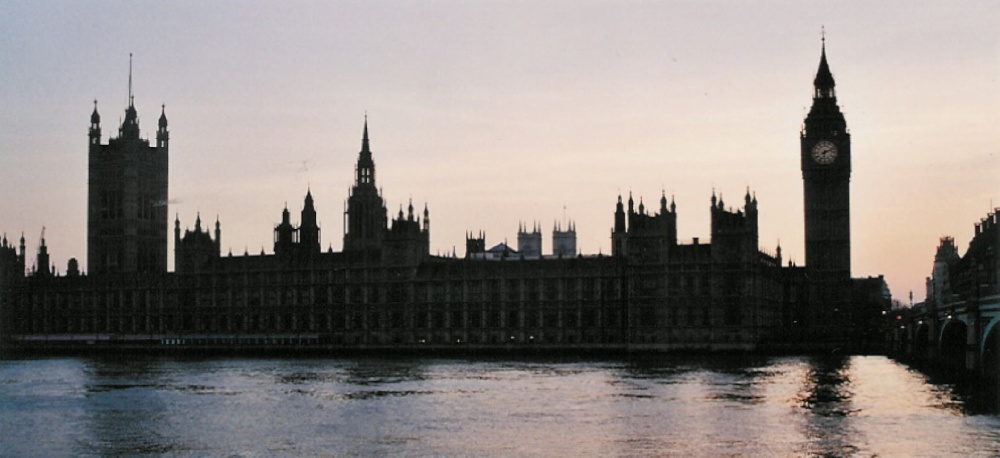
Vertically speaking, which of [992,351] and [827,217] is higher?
[827,217]

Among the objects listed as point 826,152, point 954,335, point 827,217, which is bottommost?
point 954,335

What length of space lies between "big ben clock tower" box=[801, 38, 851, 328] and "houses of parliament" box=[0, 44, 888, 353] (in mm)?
183

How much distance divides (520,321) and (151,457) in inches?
4059

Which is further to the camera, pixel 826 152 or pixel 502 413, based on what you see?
pixel 826 152

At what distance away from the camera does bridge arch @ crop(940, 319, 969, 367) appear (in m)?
110

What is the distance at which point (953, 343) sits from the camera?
116938mm

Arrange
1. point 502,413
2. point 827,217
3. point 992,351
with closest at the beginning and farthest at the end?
point 502,413 → point 992,351 → point 827,217

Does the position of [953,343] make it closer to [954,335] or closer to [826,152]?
[954,335]

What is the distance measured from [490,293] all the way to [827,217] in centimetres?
4961

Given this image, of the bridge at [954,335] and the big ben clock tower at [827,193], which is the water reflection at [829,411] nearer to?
the bridge at [954,335]

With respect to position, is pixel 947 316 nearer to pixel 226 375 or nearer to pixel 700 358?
pixel 700 358

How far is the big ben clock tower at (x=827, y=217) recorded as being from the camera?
183375mm

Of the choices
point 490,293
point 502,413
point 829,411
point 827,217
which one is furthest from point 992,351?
point 827,217

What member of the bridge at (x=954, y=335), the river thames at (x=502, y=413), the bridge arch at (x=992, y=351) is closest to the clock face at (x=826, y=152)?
the bridge at (x=954, y=335)
